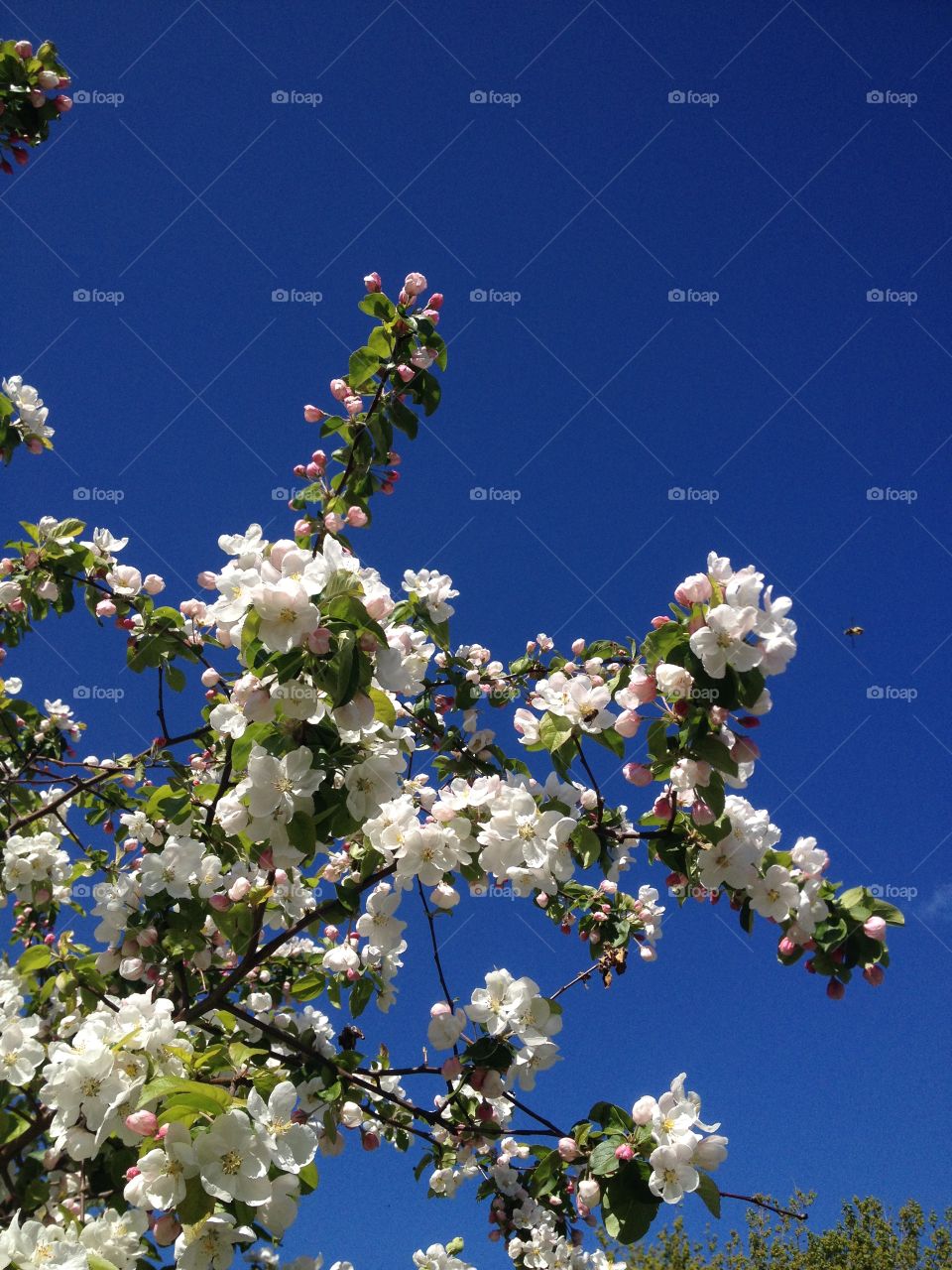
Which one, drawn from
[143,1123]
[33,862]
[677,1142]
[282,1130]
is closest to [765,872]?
[677,1142]

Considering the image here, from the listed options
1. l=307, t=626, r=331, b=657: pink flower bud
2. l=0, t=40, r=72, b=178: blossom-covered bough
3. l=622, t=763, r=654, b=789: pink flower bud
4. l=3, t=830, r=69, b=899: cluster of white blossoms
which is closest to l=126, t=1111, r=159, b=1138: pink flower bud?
l=307, t=626, r=331, b=657: pink flower bud

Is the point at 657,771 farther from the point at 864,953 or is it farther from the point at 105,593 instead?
the point at 105,593

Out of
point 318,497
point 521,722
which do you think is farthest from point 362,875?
point 318,497

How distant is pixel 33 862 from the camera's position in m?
3.58

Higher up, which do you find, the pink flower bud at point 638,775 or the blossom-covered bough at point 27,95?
the blossom-covered bough at point 27,95

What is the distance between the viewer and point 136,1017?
1.91 m

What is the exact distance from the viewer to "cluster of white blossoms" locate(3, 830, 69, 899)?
355cm

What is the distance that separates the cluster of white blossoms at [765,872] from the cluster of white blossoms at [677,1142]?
18.5 inches

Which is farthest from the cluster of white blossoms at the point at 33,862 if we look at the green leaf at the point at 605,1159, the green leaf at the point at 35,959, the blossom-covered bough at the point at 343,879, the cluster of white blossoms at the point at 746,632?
the cluster of white blossoms at the point at 746,632

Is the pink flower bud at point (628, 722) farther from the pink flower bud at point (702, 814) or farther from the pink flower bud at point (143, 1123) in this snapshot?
the pink flower bud at point (143, 1123)

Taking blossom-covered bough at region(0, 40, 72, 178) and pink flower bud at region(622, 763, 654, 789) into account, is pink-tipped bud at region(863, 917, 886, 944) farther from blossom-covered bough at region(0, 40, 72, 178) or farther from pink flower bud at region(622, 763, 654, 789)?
blossom-covered bough at region(0, 40, 72, 178)

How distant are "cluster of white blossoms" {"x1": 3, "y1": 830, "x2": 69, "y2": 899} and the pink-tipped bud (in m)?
2.88

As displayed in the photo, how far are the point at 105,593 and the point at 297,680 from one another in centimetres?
207

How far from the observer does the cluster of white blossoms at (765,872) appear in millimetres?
2268
